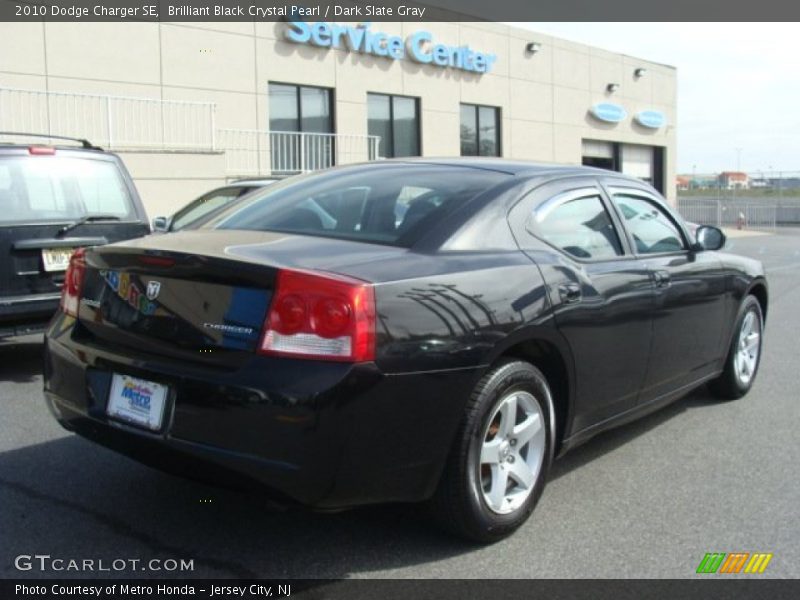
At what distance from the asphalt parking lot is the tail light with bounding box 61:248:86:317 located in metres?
Result: 0.88

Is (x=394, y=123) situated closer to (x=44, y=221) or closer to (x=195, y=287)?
(x=44, y=221)

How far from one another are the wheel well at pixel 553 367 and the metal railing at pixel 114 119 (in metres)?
12.6

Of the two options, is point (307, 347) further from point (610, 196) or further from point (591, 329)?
point (610, 196)

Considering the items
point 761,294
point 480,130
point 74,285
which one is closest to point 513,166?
point 74,285

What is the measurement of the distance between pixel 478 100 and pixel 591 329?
21.9m

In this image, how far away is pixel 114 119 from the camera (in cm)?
1568

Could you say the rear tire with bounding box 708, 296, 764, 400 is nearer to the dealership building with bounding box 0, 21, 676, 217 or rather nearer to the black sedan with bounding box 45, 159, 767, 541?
the black sedan with bounding box 45, 159, 767, 541

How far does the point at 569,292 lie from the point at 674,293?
1.12 meters

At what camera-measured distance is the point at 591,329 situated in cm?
389

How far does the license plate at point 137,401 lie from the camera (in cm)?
308

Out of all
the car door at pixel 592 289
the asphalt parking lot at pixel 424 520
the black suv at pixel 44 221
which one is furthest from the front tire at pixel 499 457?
the black suv at pixel 44 221

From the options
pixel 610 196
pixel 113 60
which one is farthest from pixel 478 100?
pixel 610 196

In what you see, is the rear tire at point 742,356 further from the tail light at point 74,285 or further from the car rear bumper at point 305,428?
the tail light at point 74,285

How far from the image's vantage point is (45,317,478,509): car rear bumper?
2830 millimetres
